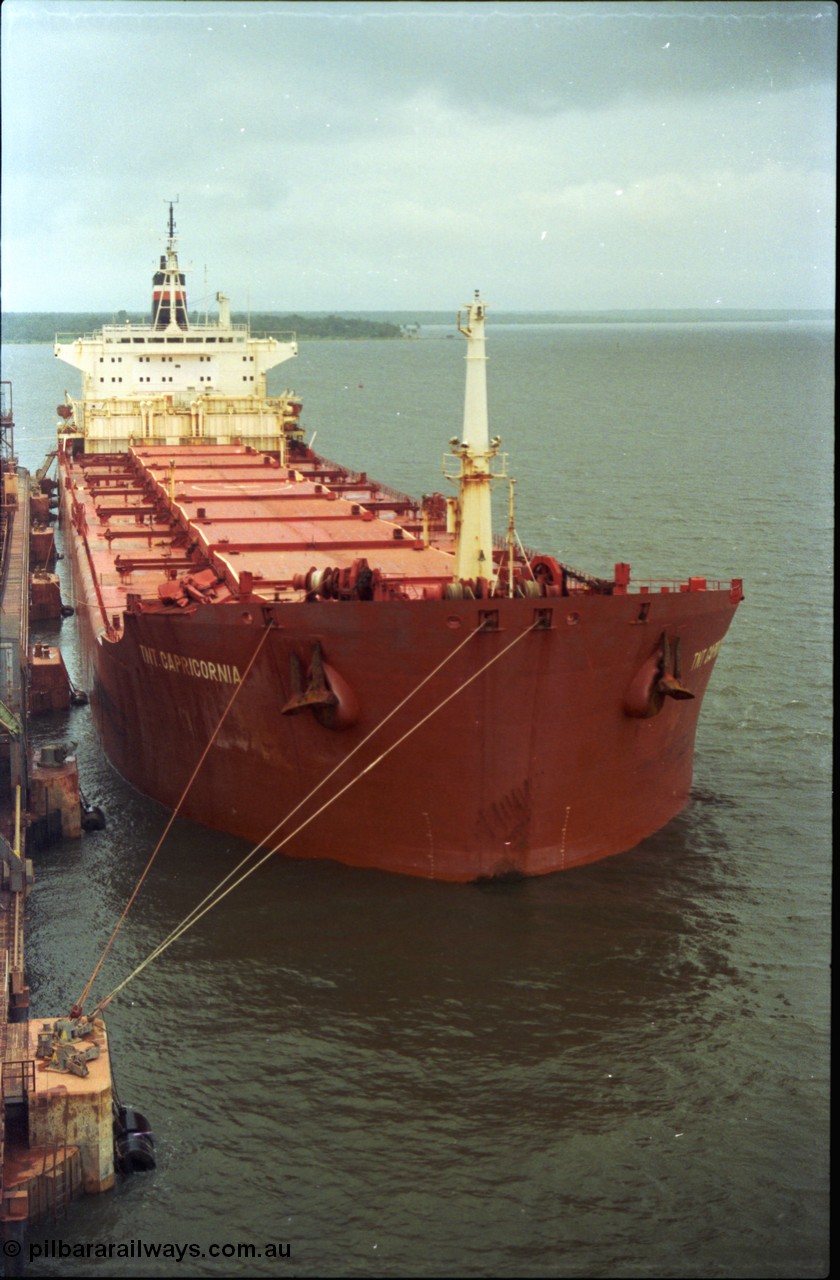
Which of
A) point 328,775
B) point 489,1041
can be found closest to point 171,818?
point 328,775

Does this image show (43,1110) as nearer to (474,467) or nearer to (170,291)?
(474,467)

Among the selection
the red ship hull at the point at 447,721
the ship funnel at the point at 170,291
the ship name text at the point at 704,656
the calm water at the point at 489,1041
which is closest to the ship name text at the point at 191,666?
the red ship hull at the point at 447,721

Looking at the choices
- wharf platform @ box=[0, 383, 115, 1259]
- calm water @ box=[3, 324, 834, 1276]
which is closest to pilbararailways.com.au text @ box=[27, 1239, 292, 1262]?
calm water @ box=[3, 324, 834, 1276]

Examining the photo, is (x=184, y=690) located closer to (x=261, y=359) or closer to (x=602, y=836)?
(x=602, y=836)

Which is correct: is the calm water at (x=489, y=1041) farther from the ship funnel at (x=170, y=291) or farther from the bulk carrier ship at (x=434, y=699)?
the ship funnel at (x=170, y=291)

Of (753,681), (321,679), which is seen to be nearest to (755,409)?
(753,681)

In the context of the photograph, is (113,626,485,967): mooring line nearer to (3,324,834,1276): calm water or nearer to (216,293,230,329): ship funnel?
(3,324,834,1276): calm water
